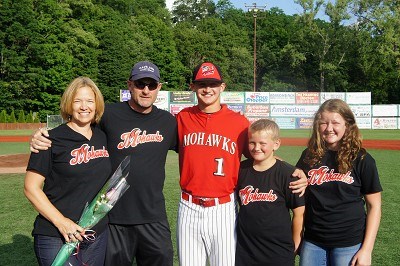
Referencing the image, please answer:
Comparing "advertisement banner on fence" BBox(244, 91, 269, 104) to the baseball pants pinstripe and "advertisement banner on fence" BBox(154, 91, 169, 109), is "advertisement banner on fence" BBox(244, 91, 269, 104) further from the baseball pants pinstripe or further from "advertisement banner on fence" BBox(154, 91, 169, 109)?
the baseball pants pinstripe

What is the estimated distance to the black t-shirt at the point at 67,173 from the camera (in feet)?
10.3

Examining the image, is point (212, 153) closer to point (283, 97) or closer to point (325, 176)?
point (325, 176)

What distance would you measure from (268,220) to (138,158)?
1.17 m

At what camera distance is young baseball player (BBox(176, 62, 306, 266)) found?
3588 mm

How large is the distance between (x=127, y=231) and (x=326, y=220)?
1.59 m

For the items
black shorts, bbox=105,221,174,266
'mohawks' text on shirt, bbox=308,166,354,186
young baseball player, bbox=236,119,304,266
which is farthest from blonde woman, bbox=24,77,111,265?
'mohawks' text on shirt, bbox=308,166,354,186

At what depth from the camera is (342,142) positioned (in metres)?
3.41

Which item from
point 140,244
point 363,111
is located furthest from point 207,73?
point 363,111

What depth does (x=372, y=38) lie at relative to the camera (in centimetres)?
5684

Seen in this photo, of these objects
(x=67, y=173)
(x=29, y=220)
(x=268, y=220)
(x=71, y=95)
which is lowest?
(x=29, y=220)

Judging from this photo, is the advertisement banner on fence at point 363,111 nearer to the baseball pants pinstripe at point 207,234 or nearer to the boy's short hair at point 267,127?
the boy's short hair at point 267,127

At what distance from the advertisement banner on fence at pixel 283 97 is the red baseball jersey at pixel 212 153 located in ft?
117

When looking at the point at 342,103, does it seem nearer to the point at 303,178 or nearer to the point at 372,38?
the point at 303,178

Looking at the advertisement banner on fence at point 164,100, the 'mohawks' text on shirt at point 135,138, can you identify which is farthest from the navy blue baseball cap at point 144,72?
the advertisement banner on fence at point 164,100
